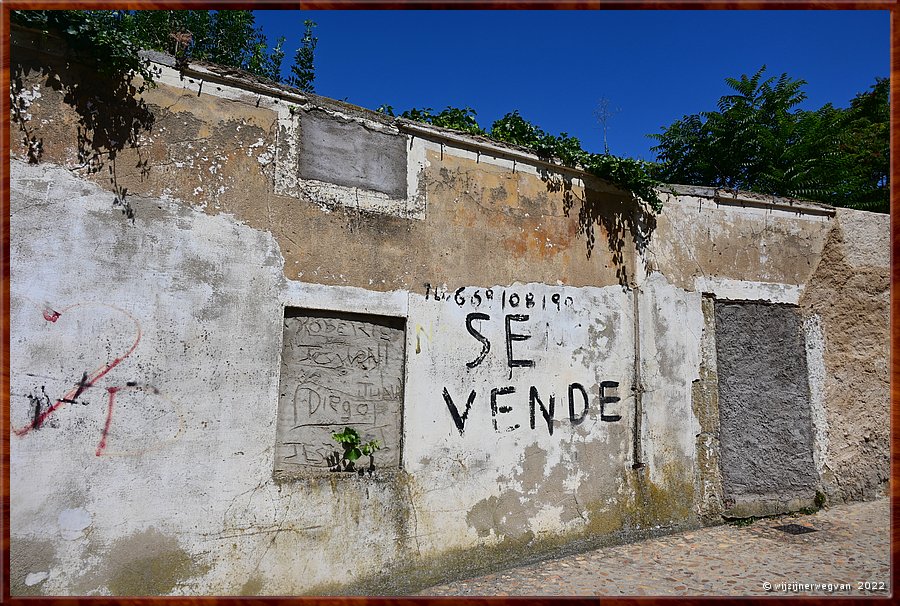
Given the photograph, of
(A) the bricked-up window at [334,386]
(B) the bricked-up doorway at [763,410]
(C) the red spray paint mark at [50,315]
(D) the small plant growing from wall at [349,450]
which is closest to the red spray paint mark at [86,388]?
(C) the red spray paint mark at [50,315]

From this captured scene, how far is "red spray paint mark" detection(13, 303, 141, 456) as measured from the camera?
3363 mm

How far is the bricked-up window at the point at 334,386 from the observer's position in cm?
421

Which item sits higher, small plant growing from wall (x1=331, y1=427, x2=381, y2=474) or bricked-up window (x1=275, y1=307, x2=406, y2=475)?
bricked-up window (x1=275, y1=307, x2=406, y2=475)

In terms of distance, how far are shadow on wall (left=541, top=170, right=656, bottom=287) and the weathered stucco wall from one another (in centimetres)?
3

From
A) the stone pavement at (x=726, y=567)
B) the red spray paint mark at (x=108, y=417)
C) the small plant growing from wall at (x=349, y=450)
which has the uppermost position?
the red spray paint mark at (x=108, y=417)

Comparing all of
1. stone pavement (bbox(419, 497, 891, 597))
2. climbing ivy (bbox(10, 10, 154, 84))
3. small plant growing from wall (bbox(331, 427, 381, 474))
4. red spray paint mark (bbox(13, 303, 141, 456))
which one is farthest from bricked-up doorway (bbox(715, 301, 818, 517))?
climbing ivy (bbox(10, 10, 154, 84))

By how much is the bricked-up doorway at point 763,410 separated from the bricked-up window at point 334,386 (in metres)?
3.54

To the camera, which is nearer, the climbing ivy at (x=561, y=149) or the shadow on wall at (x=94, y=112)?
the shadow on wall at (x=94, y=112)

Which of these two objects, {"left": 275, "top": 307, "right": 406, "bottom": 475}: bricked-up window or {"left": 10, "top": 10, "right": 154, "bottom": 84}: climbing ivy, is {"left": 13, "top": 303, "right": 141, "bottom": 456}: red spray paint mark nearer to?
{"left": 275, "top": 307, "right": 406, "bottom": 475}: bricked-up window

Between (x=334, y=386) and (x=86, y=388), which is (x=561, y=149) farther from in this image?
(x=86, y=388)

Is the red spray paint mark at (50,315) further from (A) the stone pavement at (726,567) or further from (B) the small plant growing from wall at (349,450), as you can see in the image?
(A) the stone pavement at (726,567)

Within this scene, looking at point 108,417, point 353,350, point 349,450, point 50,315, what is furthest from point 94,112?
point 349,450

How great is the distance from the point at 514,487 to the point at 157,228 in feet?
11.0

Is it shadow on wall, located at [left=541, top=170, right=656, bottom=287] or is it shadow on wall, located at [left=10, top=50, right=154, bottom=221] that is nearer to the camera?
shadow on wall, located at [left=10, top=50, right=154, bottom=221]
